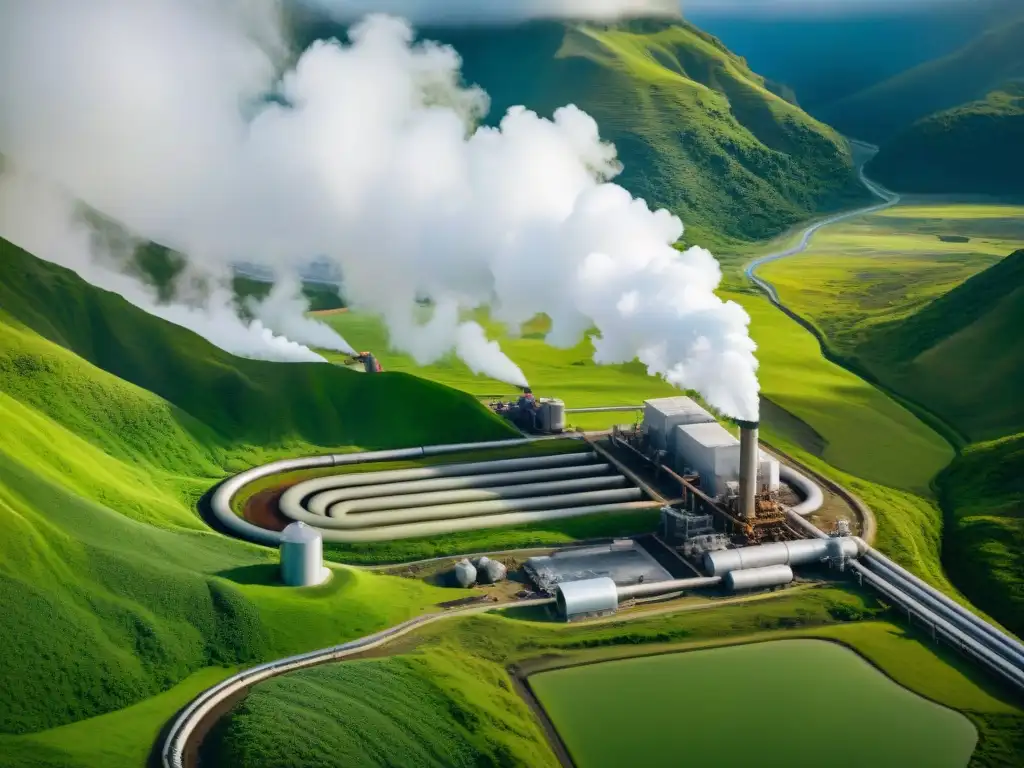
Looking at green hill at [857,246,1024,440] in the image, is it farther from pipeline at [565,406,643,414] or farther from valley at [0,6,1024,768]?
pipeline at [565,406,643,414]

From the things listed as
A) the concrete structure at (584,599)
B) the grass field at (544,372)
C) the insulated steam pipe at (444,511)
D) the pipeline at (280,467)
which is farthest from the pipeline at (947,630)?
the grass field at (544,372)

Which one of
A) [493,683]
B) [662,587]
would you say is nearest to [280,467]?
[662,587]

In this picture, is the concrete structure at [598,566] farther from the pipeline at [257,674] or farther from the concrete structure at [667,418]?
the concrete structure at [667,418]

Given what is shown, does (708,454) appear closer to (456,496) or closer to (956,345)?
(456,496)

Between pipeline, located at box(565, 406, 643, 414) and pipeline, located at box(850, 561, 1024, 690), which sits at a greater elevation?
pipeline, located at box(565, 406, 643, 414)

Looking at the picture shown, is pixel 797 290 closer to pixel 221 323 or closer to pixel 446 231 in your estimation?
pixel 446 231

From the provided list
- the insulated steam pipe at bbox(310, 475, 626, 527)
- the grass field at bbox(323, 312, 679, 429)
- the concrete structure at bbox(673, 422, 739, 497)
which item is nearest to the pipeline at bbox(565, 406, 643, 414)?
the grass field at bbox(323, 312, 679, 429)
